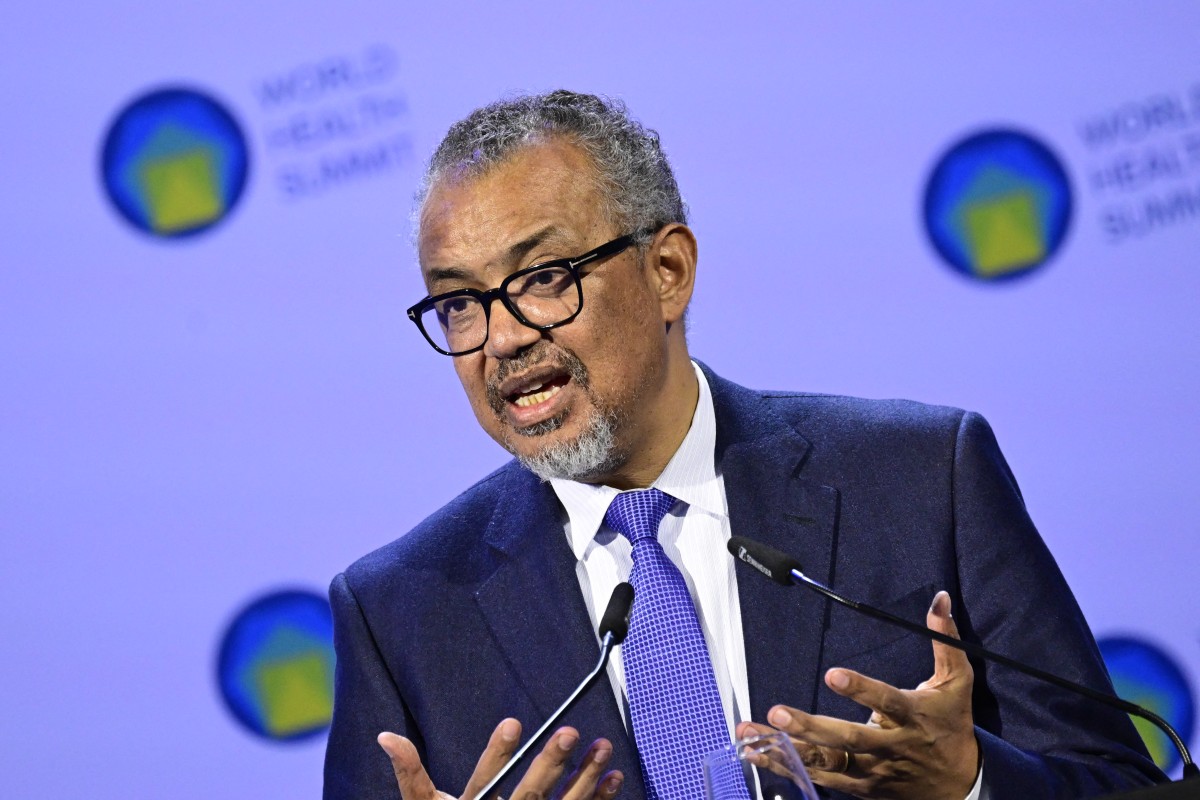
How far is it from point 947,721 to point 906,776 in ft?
0.29

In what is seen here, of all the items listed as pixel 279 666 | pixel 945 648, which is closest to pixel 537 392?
pixel 945 648

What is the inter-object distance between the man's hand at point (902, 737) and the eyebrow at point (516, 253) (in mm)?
834

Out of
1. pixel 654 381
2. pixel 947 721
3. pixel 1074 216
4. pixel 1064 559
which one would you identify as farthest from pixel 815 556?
pixel 1074 216

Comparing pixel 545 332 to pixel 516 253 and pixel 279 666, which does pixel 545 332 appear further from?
pixel 279 666

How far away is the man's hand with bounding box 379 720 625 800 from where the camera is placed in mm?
1608

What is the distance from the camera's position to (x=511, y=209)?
2.12 metres

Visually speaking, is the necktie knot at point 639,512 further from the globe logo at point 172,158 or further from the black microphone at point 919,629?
the globe logo at point 172,158

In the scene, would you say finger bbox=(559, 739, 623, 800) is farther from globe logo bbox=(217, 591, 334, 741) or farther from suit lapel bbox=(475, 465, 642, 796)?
globe logo bbox=(217, 591, 334, 741)

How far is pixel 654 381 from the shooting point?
2223mm

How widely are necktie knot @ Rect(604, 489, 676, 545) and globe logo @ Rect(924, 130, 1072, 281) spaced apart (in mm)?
1019

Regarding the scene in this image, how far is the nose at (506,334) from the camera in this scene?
208 cm

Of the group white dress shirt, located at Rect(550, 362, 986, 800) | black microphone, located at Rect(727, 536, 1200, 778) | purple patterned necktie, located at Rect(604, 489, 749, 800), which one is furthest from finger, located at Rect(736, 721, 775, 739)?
white dress shirt, located at Rect(550, 362, 986, 800)

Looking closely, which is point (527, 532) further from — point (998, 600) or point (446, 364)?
point (998, 600)

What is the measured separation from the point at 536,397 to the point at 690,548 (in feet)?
1.18
